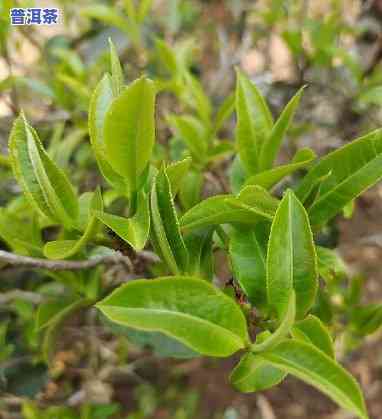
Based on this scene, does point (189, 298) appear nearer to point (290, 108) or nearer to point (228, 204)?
point (228, 204)

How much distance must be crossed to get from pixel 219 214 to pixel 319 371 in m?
0.23

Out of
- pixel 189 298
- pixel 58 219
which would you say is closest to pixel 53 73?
pixel 58 219

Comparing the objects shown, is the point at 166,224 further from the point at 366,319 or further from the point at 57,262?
the point at 366,319

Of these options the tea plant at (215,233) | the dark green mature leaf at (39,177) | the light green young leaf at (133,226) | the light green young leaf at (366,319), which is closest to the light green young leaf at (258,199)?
the tea plant at (215,233)

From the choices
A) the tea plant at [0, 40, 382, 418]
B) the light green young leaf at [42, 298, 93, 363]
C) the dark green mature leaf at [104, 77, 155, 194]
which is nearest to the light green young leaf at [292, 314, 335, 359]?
the tea plant at [0, 40, 382, 418]

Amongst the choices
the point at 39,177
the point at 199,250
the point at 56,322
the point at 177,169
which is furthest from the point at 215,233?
the point at 56,322

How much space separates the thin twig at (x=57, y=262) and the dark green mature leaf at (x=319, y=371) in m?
0.36

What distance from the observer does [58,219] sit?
0.81m

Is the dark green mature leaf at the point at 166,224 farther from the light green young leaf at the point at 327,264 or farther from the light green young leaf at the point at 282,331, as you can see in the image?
the light green young leaf at the point at 327,264

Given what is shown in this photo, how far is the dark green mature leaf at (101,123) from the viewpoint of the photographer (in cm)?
76

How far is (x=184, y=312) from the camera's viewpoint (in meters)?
0.68

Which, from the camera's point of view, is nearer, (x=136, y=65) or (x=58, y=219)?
(x=58, y=219)

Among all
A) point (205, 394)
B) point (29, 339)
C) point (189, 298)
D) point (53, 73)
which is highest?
point (53, 73)

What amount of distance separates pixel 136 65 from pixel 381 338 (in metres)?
1.34
